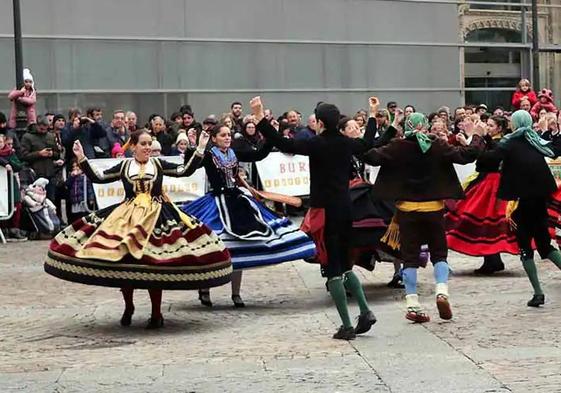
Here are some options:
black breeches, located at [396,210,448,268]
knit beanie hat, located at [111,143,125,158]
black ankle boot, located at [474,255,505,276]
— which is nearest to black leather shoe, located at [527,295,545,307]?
black breeches, located at [396,210,448,268]

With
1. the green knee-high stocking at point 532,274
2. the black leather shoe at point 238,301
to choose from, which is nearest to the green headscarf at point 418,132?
the green knee-high stocking at point 532,274

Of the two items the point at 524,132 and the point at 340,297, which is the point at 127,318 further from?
the point at 524,132

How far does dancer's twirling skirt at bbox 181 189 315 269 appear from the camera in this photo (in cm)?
1033

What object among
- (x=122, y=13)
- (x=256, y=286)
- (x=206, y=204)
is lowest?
(x=256, y=286)

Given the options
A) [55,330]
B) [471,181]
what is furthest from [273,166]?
[55,330]

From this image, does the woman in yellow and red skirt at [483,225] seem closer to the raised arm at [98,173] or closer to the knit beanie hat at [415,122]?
the knit beanie hat at [415,122]

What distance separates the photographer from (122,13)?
76.5 feet

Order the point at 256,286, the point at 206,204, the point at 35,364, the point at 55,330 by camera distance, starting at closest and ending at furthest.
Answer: the point at 35,364 → the point at 55,330 → the point at 206,204 → the point at 256,286

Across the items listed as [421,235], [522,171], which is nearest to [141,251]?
[421,235]

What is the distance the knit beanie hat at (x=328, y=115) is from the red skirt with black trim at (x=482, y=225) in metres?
3.68

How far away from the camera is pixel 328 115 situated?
29.5 feet

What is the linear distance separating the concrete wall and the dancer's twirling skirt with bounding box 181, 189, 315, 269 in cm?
1215

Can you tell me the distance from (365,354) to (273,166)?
34.2ft

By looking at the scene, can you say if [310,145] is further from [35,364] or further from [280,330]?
[35,364]
